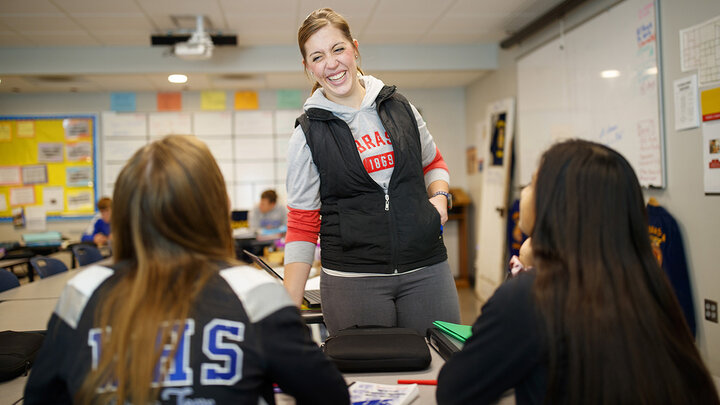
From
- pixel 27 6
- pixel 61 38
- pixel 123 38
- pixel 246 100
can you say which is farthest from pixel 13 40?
pixel 246 100

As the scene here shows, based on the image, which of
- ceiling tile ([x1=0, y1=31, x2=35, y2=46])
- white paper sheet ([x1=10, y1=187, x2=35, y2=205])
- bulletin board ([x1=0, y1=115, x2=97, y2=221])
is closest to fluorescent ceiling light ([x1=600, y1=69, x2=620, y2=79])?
ceiling tile ([x1=0, y1=31, x2=35, y2=46])

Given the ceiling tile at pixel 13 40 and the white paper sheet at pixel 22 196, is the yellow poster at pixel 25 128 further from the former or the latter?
the ceiling tile at pixel 13 40

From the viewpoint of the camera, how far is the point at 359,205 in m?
1.48

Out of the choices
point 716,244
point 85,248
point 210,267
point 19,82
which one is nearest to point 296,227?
point 210,267

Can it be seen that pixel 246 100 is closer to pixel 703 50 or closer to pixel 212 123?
pixel 212 123

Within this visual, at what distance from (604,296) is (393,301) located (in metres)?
0.74

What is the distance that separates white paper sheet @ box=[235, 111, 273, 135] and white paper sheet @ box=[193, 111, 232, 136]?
11 centimetres

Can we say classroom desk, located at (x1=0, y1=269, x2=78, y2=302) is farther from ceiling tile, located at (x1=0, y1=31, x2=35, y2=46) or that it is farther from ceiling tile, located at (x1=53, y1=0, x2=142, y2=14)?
ceiling tile, located at (x1=0, y1=31, x2=35, y2=46)

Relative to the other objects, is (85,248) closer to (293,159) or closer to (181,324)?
(293,159)

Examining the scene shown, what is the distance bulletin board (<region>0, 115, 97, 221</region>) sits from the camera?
5.98 metres

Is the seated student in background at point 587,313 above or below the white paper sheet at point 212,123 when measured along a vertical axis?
below

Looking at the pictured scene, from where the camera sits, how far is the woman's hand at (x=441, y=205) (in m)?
1.53

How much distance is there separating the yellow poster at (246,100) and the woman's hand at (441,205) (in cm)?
501

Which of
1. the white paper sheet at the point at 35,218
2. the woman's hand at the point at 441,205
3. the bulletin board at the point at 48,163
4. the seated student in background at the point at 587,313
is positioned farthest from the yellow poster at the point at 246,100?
the seated student in background at the point at 587,313
